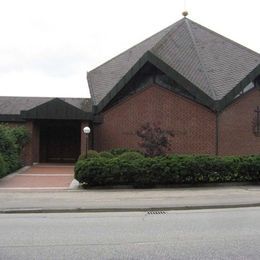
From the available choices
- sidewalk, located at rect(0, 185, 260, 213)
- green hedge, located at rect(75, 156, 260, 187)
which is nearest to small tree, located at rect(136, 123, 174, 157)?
green hedge, located at rect(75, 156, 260, 187)

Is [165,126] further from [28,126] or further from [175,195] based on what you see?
[175,195]

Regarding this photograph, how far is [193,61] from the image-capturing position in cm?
3381

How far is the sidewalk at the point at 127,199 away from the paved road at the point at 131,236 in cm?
105

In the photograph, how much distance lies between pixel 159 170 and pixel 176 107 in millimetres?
11862

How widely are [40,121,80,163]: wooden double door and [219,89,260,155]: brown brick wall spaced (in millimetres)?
10063

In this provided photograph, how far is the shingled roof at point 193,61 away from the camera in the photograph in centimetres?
3180

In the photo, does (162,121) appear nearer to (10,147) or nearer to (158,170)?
(10,147)

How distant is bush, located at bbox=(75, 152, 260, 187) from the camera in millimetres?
20255

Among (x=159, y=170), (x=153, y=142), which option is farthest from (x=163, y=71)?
(x=159, y=170)

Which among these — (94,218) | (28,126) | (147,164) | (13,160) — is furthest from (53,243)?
(28,126)

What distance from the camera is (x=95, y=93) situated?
114 ft

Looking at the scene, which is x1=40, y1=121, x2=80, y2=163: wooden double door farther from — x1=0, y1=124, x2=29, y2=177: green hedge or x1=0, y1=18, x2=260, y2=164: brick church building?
x1=0, y1=124, x2=29, y2=177: green hedge

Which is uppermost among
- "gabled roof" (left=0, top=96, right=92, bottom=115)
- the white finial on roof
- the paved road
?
the white finial on roof

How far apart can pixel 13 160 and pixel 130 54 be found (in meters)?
15.1
